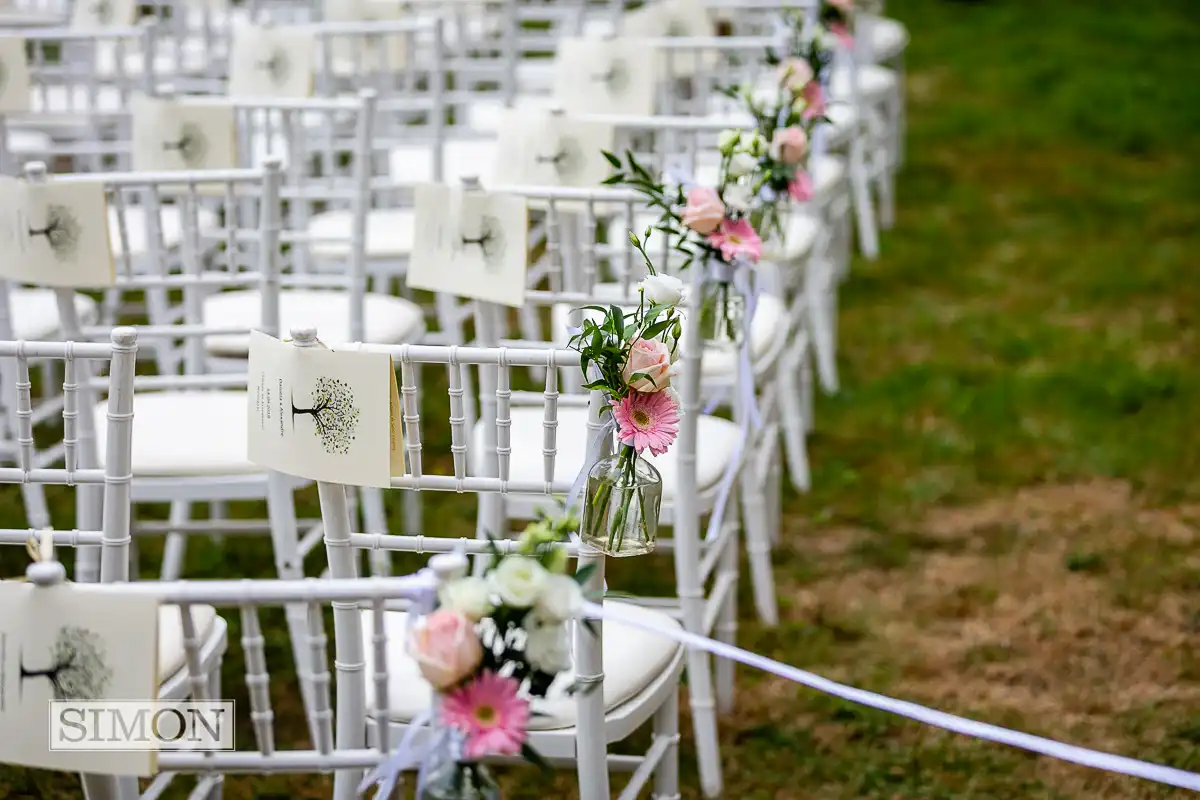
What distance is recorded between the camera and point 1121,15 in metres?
10.1

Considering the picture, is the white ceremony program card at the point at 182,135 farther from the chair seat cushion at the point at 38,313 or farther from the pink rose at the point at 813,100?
the pink rose at the point at 813,100

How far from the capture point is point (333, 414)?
1387mm

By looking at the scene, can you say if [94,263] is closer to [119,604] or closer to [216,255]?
[119,604]

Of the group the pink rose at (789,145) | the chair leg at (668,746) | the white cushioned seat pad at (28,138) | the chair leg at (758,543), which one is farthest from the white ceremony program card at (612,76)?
the chair leg at (668,746)

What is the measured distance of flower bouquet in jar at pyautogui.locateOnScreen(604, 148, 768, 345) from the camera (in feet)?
6.57

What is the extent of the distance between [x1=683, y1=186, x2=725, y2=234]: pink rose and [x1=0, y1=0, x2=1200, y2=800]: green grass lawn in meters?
0.97

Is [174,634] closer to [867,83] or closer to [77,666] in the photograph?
[77,666]

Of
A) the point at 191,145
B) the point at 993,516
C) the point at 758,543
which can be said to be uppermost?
the point at 191,145

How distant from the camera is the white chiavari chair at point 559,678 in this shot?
1.44 meters

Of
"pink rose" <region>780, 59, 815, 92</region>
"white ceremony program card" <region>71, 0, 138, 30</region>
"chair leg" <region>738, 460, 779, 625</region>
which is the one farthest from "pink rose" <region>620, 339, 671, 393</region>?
"white ceremony program card" <region>71, 0, 138, 30</region>

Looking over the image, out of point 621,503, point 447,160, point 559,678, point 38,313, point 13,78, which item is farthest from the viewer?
point 447,160

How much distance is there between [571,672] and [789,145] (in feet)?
3.53

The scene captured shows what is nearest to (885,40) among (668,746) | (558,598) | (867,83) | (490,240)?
(867,83)

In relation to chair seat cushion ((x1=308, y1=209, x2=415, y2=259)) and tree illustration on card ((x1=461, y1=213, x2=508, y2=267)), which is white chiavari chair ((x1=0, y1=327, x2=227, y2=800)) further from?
chair seat cushion ((x1=308, y1=209, x2=415, y2=259))
